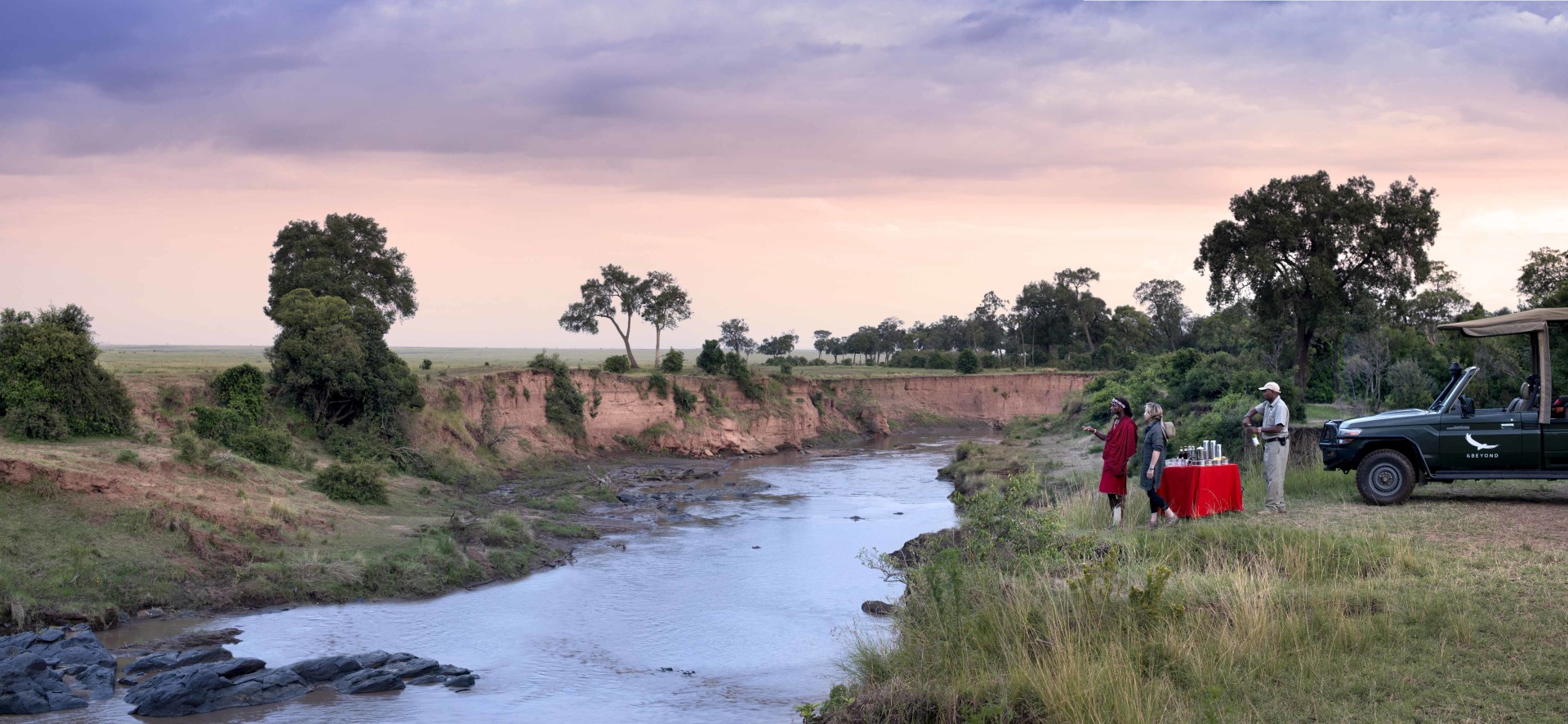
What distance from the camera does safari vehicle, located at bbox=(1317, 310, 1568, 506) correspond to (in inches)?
543

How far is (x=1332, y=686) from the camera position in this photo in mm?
8023

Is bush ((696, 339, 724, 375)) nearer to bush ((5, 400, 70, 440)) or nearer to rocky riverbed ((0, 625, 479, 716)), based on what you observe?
bush ((5, 400, 70, 440))

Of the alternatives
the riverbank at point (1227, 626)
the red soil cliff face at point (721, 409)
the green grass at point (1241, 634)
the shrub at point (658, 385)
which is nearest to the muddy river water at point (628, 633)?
the green grass at point (1241, 634)

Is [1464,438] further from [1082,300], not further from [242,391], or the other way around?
[1082,300]

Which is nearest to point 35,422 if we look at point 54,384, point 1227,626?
point 54,384

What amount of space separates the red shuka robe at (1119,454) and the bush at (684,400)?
39.4 meters

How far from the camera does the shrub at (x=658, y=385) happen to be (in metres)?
52.8

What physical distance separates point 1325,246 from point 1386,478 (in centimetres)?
2440

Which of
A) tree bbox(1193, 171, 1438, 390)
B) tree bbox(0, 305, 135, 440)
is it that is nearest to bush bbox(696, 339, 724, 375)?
tree bbox(1193, 171, 1438, 390)

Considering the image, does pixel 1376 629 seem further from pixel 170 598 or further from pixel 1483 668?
pixel 170 598

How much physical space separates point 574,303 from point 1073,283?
171 ft

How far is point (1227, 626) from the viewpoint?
9.10 metres

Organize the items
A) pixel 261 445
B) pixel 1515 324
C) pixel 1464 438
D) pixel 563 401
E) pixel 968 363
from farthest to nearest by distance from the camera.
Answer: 1. pixel 968 363
2. pixel 563 401
3. pixel 261 445
4. pixel 1515 324
5. pixel 1464 438

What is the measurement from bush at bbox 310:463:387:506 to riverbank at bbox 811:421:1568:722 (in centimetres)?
1770
